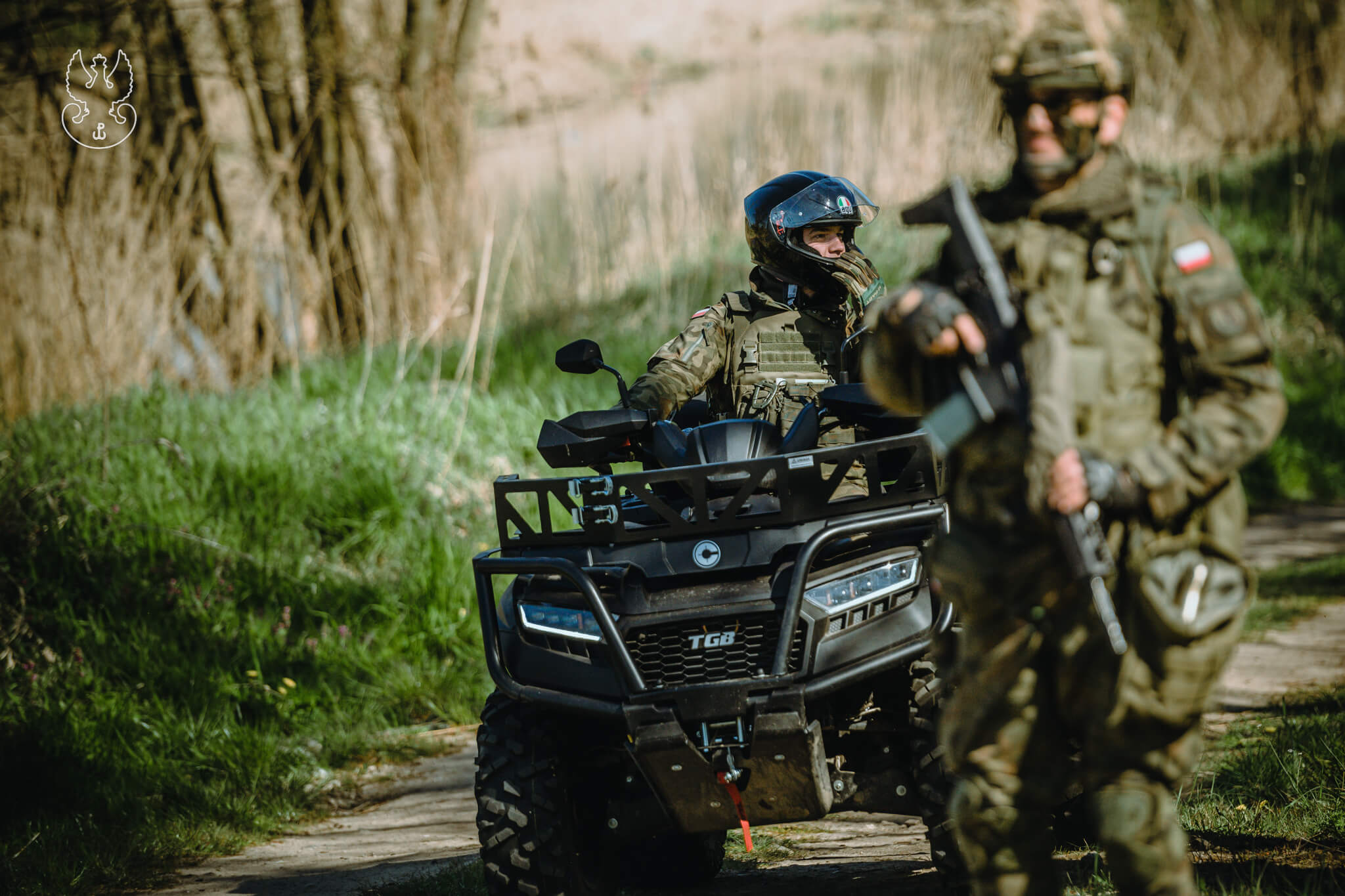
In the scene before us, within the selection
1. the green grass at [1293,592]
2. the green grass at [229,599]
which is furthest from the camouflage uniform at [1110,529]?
the green grass at [1293,592]

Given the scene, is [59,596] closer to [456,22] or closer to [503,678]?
[503,678]

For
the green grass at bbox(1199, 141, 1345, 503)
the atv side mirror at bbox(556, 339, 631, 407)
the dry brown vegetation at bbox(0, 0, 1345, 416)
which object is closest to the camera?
the atv side mirror at bbox(556, 339, 631, 407)

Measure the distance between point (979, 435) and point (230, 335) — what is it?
889 cm

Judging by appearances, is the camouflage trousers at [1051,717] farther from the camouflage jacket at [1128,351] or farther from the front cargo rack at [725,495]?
the front cargo rack at [725,495]

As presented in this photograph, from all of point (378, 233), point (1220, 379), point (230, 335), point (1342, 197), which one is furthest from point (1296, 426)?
point (1220, 379)

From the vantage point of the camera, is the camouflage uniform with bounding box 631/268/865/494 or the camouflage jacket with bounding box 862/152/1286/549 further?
the camouflage uniform with bounding box 631/268/865/494

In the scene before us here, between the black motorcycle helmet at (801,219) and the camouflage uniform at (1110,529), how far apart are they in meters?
1.97

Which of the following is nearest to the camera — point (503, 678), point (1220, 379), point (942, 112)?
point (1220, 379)

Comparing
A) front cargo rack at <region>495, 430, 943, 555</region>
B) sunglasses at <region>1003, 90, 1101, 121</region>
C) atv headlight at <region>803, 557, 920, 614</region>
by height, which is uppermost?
sunglasses at <region>1003, 90, 1101, 121</region>

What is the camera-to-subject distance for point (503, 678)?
386 cm

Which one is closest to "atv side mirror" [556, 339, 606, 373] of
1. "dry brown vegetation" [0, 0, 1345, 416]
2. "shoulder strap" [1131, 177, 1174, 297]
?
"shoulder strap" [1131, 177, 1174, 297]

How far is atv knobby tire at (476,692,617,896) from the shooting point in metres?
3.79

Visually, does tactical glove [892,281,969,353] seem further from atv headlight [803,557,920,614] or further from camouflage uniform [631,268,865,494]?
camouflage uniform [631,268,865,494]

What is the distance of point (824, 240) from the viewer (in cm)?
481
